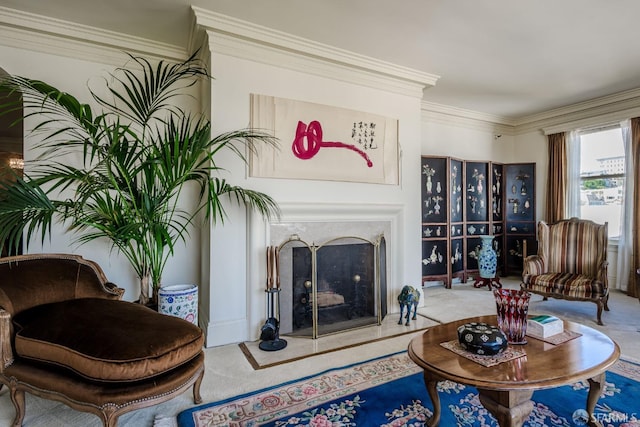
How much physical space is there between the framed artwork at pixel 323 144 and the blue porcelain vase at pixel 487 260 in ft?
7.49

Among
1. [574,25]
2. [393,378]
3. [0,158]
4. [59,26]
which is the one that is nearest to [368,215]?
[393,378]

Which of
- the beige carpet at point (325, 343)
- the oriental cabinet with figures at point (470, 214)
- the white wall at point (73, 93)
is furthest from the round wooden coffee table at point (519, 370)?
the oriental cabinet with figures at point (470, 214)

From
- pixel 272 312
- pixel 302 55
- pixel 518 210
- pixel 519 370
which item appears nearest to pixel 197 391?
pixel 272 312

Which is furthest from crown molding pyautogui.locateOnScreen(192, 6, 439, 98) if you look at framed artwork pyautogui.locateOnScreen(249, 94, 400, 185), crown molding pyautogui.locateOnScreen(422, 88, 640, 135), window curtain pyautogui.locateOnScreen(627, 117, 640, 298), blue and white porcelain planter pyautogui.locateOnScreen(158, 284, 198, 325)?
window curtain pyautogui.locateOnScreen(627, 117, 640, 298)

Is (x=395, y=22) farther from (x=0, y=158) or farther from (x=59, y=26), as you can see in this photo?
(x=0, y=158)

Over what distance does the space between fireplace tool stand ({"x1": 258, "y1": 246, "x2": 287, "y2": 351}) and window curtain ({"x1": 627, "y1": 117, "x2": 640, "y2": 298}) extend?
4.89 m

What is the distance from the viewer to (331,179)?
3369mm

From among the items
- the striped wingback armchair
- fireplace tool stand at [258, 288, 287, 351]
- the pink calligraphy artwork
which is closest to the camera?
fireplace tool stand at [258, 288, 287, 351]

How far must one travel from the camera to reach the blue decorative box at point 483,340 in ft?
5.25

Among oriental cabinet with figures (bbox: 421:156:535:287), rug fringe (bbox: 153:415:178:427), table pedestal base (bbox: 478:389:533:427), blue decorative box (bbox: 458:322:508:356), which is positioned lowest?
rug fringe (bbox: 153:415:178:427)

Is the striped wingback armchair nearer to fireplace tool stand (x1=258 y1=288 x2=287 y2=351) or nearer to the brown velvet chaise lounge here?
fireplace tool stand (x1=258 y1=288 x2=287 y2=351)

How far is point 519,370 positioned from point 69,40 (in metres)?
4.16

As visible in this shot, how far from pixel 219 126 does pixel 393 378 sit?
8.11ft

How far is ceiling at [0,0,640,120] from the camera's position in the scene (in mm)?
2637
